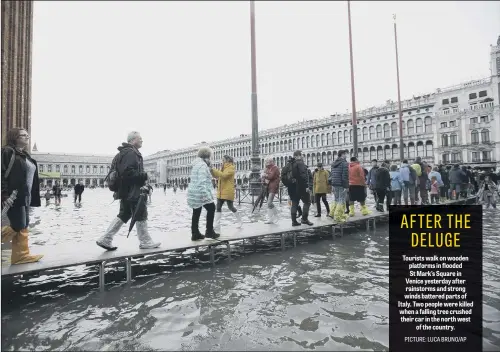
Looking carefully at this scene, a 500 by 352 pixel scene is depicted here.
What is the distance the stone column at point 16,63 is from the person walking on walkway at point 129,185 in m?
12.2

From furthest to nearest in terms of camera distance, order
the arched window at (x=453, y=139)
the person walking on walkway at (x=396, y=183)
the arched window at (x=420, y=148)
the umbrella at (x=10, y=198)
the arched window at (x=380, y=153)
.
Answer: the arched window at (x=380, y=153), the arched window at (x=420, y=148), the arched window at (x=453, y=139), the person walking on walkway at (x=396, y=183), the umbrella at (x=10, y=198)

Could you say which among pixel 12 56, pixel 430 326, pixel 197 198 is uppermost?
pixel 12 56

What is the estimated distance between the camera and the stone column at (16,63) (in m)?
14.3

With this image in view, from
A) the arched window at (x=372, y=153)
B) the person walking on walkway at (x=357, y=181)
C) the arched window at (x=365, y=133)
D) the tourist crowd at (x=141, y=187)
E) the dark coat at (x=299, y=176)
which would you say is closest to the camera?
the tourist crowd at (x=141, y=187)

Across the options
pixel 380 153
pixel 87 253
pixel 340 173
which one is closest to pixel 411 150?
pixel 380 153

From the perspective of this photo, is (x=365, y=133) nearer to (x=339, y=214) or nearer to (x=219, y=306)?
(x=339, y=214)

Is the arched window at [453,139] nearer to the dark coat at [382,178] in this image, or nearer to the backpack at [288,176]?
the dark coat at [382,178]

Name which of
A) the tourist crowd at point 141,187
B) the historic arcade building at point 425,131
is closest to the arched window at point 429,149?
the historic arcade building at point 425,131

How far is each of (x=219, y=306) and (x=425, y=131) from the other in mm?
52044

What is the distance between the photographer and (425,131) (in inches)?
1847

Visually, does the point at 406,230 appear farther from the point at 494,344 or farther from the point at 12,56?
the point at 12,56

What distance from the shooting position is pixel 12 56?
15.2 metres

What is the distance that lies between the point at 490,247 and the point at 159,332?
6.42 metres

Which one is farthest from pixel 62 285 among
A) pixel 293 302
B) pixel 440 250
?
pixel 440 250
